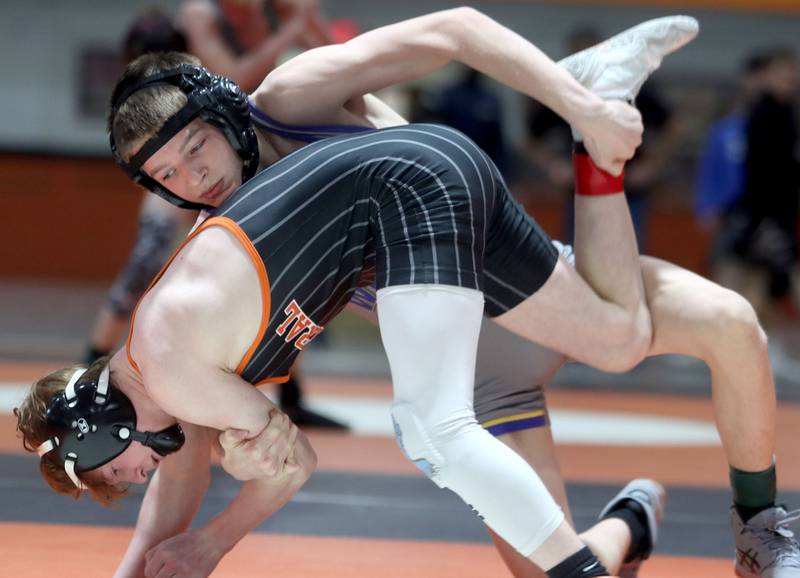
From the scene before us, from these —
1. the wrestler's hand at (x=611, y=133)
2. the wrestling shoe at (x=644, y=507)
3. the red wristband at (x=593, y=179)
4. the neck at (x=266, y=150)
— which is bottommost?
the wrestling shoe at (x=644, y=507)

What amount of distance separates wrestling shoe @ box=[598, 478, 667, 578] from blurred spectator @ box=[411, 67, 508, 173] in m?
4.77

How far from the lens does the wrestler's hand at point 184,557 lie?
7.95 feet

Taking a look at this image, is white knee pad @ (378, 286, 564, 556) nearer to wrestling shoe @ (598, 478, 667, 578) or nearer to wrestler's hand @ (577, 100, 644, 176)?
wrestler's hand @ (577, 100, 644, 176)

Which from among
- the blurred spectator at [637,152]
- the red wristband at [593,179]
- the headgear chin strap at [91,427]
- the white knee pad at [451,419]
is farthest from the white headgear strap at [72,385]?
the blurred spectator at [637,152]

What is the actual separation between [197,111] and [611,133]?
79cm

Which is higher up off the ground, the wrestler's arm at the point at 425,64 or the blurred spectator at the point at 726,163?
the wrestler's arm at the point at 425,64

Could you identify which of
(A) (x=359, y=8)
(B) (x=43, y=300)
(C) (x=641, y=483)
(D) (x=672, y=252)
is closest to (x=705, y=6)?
(D) (x=672, y=252)

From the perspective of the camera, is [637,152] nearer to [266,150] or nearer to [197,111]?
[266,150]

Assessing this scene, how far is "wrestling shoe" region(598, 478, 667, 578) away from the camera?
285cm

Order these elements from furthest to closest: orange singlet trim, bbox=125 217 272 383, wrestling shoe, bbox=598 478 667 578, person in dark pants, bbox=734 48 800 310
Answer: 1. person in dark pants, bbox=734 48 800 310
2. wrestling shoe, bbox=598 478 667 578
3. orange singlet trim, bbox=125 217 272 383

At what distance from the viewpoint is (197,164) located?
237 centimetres

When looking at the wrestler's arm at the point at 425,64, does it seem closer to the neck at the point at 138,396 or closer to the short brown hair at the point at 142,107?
the short brown hair at the point at 142,107

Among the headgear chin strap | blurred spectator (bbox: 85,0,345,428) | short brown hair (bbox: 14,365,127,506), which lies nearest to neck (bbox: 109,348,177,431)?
the headgear chin strap

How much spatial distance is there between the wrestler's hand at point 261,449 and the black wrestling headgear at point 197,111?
49 cm
